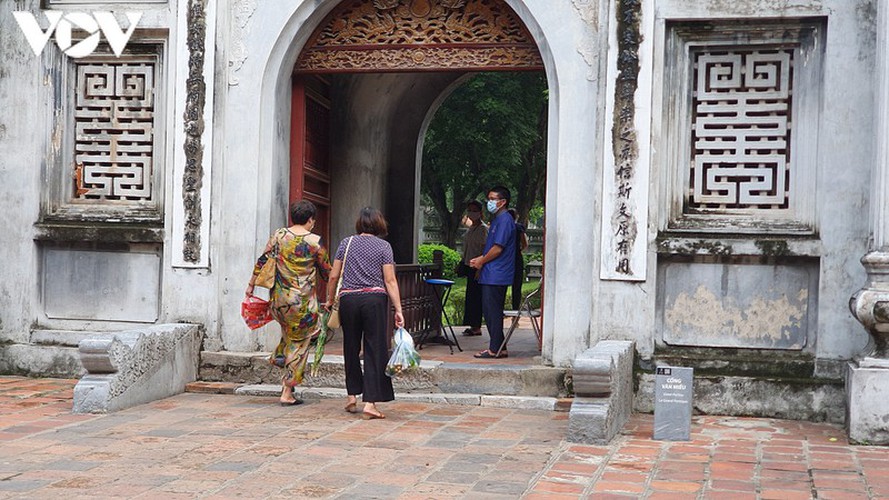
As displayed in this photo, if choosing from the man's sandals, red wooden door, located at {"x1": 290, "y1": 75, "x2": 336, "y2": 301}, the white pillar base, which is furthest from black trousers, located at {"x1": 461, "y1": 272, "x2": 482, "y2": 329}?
the white pillar base

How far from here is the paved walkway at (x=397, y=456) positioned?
19.9ft

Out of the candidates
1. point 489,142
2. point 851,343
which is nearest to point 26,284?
point 851,343

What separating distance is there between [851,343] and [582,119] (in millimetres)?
2850

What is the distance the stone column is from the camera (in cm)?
764

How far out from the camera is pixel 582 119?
9156 mm

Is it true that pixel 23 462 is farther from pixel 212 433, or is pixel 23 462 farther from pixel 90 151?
pixel 90 151

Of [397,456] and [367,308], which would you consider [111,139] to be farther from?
[397,456]

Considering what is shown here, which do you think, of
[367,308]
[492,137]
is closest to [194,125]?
[367,308]

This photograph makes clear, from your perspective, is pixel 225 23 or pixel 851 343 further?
pixel 225 23

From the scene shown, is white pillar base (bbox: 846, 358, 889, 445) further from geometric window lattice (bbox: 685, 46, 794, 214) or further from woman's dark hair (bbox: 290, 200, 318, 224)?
woman's dark hair (bbox: 290, 200, 318, 224)

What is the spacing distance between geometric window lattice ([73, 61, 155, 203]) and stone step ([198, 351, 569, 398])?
1851mm

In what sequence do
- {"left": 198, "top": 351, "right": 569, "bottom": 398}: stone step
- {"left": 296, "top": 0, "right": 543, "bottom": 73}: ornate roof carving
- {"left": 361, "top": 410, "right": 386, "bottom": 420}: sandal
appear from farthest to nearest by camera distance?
1. {"left": 296, "top": 0, "right": 543, "bottom": 73}: ornate roof carving
2. {"left": 198, "top": 351, "right": 569, "bottom": 398}: stone step
3. {"left": 361, "top": 410, "right": 386, "bottom": 420}: sandal

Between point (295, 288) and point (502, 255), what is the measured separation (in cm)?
262

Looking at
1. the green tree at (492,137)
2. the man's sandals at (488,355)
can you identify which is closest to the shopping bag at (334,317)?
the man's sandals at (488,355)
